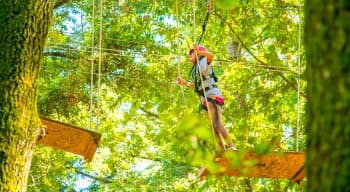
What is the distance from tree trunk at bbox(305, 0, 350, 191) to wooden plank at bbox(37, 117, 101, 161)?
380cm

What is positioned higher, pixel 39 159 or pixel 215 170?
pixel 215 170

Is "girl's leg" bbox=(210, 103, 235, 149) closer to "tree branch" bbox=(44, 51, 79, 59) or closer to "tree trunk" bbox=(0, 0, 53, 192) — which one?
"tree trunk" bbox=(0, 0, 53, 192)

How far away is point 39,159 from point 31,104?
6625mm

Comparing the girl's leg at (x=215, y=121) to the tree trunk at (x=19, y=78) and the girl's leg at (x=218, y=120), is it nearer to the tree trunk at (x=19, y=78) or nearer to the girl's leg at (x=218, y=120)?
the girl's leg at (x=218, y=120)

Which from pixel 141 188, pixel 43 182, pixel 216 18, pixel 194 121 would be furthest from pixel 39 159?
pixel 194 121

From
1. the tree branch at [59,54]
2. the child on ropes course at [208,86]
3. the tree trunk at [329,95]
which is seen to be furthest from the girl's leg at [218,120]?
the tree trunk at [329,95]

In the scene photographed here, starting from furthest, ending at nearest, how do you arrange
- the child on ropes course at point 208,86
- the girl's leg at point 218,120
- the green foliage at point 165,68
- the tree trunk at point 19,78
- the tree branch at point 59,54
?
the tree branch at point 59,54 → the green foliage at point 165,68 → the girl's leg at point 218,120 → the child on ropes course at point 208,86 → the tree trunk at point 19,78

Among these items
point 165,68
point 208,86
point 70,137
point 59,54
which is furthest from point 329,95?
point 59,54

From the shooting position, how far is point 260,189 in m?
10.3

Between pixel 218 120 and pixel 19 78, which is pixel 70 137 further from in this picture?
pixel 19 78

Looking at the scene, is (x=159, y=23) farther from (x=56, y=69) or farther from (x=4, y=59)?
(x=4, y=59)

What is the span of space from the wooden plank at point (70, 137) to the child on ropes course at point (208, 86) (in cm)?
101

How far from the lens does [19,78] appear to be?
10.9 ft

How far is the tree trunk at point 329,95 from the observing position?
0.96m
